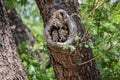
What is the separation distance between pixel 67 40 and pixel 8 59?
455 mm

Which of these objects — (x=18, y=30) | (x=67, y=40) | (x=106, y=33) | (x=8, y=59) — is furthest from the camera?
(x=18, y=30)

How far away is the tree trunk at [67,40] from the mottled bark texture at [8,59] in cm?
25

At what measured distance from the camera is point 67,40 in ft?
7.15

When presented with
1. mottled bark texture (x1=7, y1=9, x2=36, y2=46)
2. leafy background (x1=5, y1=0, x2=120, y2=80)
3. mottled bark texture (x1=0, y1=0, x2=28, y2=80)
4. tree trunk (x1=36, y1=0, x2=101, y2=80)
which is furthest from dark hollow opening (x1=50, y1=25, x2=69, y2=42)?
mottled bark texture (x1=7, y1=9, x2=36, y2=46)

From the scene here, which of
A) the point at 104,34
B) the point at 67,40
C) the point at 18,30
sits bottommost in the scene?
the point at 18,30

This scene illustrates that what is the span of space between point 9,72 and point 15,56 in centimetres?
14

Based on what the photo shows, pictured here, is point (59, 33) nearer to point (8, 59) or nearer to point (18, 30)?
point (8, 59)

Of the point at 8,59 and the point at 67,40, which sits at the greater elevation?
the point at 67,40

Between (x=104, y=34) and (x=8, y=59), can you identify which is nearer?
(x=8, y=59)

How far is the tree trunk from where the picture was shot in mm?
2207

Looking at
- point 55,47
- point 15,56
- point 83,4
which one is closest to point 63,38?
point 55,47

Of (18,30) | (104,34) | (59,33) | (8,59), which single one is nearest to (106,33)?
(104,34)

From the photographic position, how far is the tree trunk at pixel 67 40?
2207 millimetres

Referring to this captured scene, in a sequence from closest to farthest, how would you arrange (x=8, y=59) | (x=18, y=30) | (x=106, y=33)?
(x=8, y=59)
(x=106, y=33)
(x=18, y=30)
